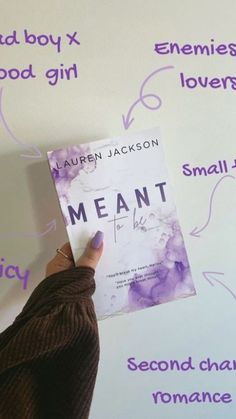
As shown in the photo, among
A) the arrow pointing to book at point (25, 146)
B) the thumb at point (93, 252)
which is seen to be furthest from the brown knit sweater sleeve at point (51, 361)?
the arrow pointing to book at point (25, 146)

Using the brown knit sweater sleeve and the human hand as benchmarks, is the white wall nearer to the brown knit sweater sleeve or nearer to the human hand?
the human hand

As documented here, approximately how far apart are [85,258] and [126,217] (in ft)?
0.27

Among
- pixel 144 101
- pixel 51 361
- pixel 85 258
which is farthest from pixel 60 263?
pixel 144 101

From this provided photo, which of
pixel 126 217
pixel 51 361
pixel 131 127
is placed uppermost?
pixel 131 127

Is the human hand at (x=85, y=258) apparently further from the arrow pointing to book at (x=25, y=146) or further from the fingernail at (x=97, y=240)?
the arrow pointing to book at (x=25, y=146)

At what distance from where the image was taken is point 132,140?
25.7 inches

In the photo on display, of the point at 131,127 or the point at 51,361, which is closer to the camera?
the point at 51,361

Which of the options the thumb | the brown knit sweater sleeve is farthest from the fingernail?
the brown knit sweater sleeve

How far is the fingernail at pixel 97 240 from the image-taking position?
2.12 ft

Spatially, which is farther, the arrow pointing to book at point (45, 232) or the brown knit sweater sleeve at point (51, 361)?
the arrow pointing to book at point (45, 232)

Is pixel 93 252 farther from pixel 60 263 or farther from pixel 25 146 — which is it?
pixel 25 146

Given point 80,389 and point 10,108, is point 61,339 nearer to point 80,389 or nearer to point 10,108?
point 80,389

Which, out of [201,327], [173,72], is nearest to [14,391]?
[201,327]

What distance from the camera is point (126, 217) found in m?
0.66
